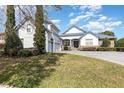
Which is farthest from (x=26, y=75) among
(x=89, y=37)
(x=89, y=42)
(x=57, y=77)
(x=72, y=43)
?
(x=72, y=43)

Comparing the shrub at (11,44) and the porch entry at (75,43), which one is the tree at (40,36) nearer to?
the shrub at (11,44)

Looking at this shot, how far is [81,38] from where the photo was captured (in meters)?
28.8

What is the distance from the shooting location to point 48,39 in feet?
66.3

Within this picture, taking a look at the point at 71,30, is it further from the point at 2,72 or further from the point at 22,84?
the point at 22,84

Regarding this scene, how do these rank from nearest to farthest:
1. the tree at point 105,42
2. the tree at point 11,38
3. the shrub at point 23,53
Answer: the shrub at point 23,53 < the tree at point 11,38 < the tree at point 105,42

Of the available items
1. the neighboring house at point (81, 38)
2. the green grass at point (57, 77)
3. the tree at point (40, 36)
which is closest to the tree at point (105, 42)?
the neighboring house at point (81, 38)

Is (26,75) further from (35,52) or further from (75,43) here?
(75,43)

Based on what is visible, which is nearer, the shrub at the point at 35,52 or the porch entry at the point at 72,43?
the shrub at the point at 35,52

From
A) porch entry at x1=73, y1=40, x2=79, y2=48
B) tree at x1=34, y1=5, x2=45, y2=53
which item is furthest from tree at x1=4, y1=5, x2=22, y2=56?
porch entry at x1=73, y1=40, x2=79, y2=48

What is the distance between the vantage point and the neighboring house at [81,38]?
27.4 metres

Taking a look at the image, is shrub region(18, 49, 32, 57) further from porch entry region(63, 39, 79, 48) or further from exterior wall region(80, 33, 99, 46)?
porch entry region(63, 39, 79, 48)

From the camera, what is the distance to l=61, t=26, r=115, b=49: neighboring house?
27422 millimetres

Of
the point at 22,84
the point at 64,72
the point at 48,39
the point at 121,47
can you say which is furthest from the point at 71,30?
the point at 22,84
